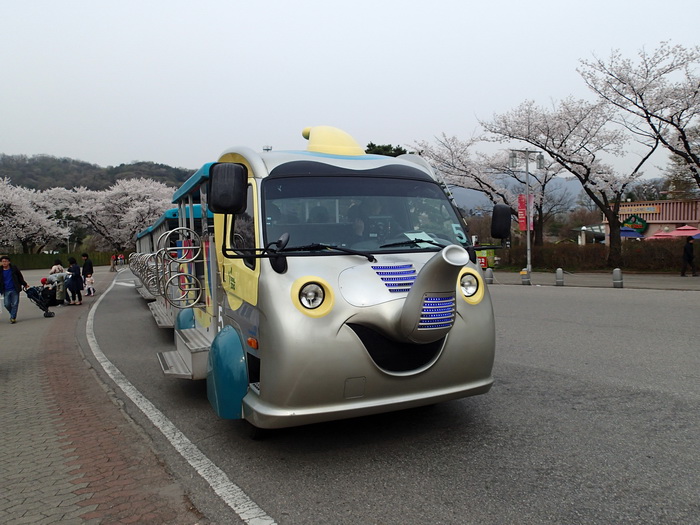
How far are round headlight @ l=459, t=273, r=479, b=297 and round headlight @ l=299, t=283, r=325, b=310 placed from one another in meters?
1.17

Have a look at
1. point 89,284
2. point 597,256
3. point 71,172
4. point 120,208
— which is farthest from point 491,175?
point 71,172

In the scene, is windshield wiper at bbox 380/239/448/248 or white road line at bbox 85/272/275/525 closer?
white road line at bbox 85/272/275/525

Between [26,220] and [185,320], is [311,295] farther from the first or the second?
[26,220]

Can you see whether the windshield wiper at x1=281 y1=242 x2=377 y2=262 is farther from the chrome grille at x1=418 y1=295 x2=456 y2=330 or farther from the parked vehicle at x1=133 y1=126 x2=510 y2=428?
the chrome grille at x1=418 y1=295 x2=456 y2=330

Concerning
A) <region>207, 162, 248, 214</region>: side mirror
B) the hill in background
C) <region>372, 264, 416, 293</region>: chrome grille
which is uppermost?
the hill in background

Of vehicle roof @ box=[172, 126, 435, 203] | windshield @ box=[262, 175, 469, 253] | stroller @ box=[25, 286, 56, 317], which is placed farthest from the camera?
stroller @ box=[25, 286, 56, 317]

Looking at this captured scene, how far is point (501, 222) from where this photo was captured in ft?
16.6

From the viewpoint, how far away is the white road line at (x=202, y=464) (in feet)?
10.9

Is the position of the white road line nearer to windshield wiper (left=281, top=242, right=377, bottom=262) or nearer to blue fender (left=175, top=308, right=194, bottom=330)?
blue fender (left=175, top=308, right=194, bottom=330)

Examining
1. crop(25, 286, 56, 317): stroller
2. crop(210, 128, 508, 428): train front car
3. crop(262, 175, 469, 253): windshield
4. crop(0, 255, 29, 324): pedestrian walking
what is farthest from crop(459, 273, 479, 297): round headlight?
crop(25, 286, 56, 317): stroller

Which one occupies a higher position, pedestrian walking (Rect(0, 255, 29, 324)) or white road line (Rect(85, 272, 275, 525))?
pedestrian walking (Rect(0, 255, 29, 324))

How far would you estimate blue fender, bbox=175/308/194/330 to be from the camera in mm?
6812

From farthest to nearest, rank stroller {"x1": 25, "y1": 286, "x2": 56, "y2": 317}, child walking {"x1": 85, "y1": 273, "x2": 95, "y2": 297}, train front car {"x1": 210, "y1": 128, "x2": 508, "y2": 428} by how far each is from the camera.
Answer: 1. child walking {"x1": 85, "y1": 273, "x2": 95, "y2": 297}
2. stroller {"x1": 25, "y1": 286, "x2": 56, "y2": 317}
3. train front car {"x1": 210, "y1": 128, "x2": 508, "y2": 428}

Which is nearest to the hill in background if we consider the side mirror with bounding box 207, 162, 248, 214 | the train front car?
the train front car
